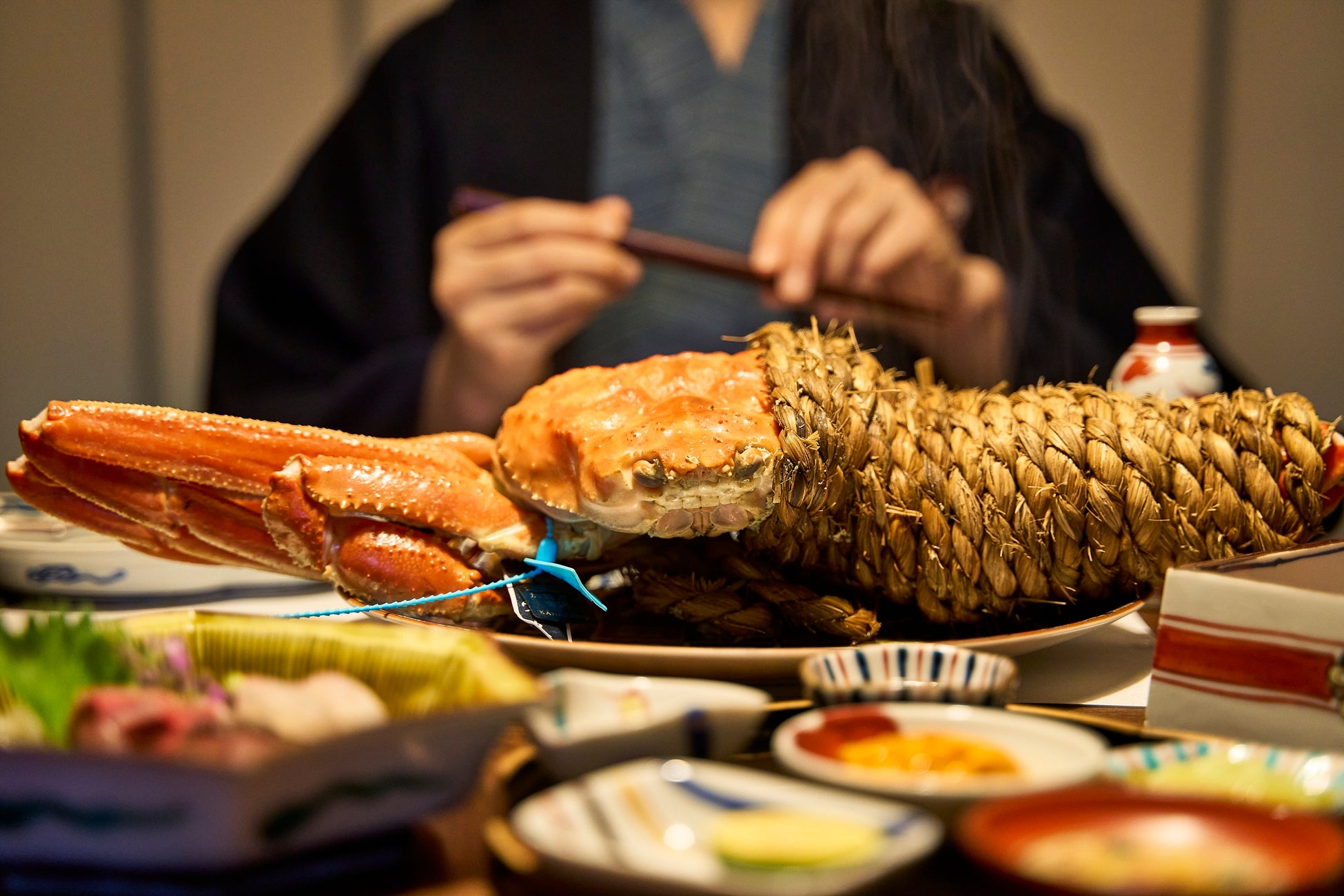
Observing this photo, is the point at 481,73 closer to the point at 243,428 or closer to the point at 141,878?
the point at 243,428

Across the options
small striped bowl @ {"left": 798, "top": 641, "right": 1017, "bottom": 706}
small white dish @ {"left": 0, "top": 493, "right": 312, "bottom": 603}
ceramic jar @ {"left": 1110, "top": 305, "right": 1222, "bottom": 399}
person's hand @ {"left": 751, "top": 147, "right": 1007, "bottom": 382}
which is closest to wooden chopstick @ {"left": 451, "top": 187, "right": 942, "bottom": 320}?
person's hand @ {"left": 751, "top": 147, "right": 1007, "bottom": 382}

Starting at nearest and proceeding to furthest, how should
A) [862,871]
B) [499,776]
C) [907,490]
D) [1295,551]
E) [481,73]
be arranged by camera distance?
[862,871]
[499,776]
[1295,551]
[907,490]
[481,73]

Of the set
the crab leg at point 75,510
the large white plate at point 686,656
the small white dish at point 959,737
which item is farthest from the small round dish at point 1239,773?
the crab leg at point 75,510

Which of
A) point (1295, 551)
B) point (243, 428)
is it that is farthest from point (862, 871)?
point (243, 428)

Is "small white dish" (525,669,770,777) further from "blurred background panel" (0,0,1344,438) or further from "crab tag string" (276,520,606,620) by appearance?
"blurred background panel" (0,0,1344,438)

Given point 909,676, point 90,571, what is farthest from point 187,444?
point 909,676

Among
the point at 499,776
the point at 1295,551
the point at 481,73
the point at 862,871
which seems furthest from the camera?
the point at 481,73

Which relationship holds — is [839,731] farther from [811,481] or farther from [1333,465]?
[1333,465]
